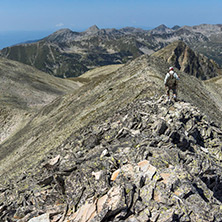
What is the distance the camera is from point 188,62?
190m

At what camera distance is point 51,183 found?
14555 mm

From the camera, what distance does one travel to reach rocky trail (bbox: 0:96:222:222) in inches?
410

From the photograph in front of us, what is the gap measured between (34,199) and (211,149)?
666 inches

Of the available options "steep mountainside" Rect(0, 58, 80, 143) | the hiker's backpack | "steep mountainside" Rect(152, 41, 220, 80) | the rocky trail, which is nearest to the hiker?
the hiker's backpack

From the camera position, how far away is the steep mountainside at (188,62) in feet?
603

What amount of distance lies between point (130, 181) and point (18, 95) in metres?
83.5

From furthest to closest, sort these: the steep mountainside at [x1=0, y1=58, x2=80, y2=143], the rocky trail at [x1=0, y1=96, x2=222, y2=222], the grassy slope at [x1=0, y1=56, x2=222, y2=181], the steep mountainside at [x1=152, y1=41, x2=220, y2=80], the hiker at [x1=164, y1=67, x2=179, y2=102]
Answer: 1. the steep mountainside at [x1=152, y1=41, x2=220, y2=80]
2. the steep mountainside at [x1=0, y1=58, x2=80, y2=143]
3. the grassy slope at [x1=0, y1=56, x2=222, y2=181]
4. the hiker at [x1=164, y1=67, x2=179, y2=102]
5. the rocky trail at [x1=0, y1=96, x2=222, y2=222]

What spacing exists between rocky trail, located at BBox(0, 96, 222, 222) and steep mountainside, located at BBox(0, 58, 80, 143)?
171 feet

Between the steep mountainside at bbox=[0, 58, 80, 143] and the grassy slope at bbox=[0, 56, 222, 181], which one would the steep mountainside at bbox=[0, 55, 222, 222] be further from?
the steep mountainside at bbox=[0, 58, 80, 143]

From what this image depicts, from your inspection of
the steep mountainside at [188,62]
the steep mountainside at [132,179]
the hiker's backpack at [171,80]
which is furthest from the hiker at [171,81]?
the steep mountainside at [188,62]

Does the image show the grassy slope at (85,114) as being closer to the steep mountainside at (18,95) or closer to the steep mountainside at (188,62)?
the steep mountainside at (18,95)

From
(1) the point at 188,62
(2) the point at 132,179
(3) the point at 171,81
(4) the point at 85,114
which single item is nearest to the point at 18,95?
(4) the point at 85,114

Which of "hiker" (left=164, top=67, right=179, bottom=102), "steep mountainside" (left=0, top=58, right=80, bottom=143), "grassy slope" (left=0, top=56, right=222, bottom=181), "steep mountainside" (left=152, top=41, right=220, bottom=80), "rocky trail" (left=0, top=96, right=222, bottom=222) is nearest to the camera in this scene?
"rocky trail" (left=0, top=96, right=222, bottom=222)

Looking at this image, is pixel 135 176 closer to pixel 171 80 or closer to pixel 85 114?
pixel 171 80
